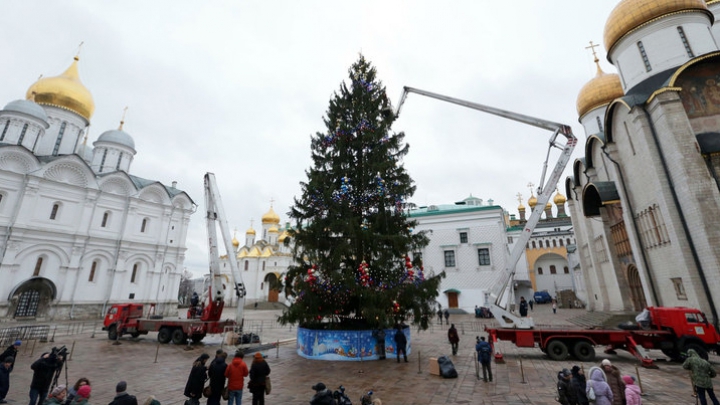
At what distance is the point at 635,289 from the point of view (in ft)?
61.2

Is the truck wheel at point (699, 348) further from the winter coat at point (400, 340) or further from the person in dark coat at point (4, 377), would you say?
the person in dark coat at point (4, 377)

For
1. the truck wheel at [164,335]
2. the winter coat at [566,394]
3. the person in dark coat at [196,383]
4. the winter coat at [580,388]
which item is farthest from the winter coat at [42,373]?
the winter coat at [580,388]

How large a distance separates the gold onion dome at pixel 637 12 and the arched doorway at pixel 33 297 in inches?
1794

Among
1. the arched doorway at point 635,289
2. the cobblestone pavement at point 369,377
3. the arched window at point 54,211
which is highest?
A: the arched window at point 54,211

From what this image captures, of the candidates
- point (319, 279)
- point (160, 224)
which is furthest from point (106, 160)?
point (319, 279)

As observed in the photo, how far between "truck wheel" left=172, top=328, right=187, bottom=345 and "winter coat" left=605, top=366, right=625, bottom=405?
16.7 metres

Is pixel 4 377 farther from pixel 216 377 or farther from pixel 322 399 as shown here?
pixel 322 399

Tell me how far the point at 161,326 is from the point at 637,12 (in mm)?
32952

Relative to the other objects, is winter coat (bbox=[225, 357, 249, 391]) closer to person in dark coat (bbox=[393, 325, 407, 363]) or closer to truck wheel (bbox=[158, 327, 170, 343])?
person in dark coat (bbox=[393, 325, 407, 363])

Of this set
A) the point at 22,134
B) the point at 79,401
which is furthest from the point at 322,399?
the point at 22,134

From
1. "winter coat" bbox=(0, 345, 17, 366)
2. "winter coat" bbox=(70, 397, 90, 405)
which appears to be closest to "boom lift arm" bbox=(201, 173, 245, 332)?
"winter coat" bbox=(0, 345, 17, 366)

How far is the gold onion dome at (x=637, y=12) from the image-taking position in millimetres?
18734

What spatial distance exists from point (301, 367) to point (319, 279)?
3.01 metres

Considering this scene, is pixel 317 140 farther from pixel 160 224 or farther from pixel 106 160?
pixel 106 160
